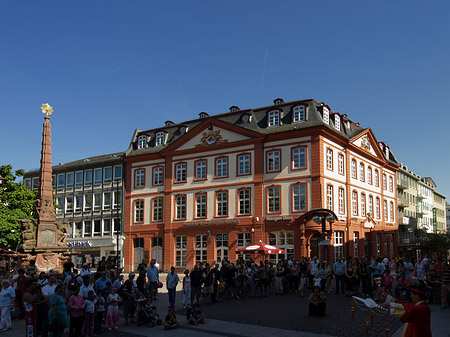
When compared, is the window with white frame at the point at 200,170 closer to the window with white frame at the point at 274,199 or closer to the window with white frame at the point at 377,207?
the window with white frame at the point at 274,199

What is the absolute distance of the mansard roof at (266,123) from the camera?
38.3 metres

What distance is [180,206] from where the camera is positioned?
43.5 m

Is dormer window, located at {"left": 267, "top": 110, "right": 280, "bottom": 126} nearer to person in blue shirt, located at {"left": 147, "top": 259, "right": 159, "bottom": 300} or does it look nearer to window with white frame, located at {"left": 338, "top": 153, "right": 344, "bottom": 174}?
window with white frame, located at {"left": 338, "top": 153, "right": 344, "bottom": 174}

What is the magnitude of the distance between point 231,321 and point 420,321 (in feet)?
31.7

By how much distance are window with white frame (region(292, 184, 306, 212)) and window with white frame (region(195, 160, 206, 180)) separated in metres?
8.88

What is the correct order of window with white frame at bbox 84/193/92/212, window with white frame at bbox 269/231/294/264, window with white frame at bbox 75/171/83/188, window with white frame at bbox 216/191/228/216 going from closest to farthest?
window with white frame at bbox 269/231/294/264
window with white frame at bbox 216/191/228/216
window with white frame at bbox 84/193/92/212
window with white frame at bbox 75/171/83/188

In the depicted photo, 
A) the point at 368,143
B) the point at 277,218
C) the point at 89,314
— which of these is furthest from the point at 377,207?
the point at 89,314

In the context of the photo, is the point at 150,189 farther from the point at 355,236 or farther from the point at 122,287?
the point at 122,287

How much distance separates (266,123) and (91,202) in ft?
73.7

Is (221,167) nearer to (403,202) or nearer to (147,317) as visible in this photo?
(147,317)

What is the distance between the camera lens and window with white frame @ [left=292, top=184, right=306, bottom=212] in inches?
1460

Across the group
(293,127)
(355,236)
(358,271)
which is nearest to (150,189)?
(293,127)

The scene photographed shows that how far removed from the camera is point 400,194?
67125mm

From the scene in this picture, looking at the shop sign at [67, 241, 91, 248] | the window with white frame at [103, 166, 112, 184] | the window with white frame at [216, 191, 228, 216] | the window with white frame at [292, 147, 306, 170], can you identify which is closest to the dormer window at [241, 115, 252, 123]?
the window with white frame at [292, 147, 306, 170]
